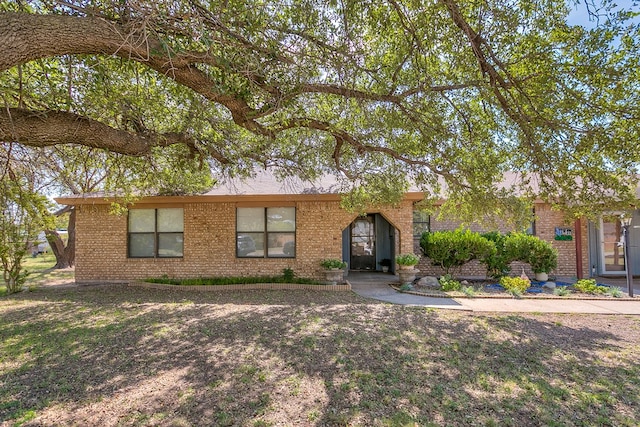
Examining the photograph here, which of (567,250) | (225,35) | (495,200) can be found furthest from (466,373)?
(567,250)

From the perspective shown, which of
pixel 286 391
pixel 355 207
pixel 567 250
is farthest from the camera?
pixel 567 250

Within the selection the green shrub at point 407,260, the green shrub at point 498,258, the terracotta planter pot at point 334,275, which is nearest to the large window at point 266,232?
the terracotta planter pot at point 334,275

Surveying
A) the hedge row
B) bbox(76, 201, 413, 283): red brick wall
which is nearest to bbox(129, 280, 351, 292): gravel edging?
bbox(76, 201, 413, 283): red brick wall

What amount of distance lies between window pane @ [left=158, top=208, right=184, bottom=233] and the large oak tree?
4.42m

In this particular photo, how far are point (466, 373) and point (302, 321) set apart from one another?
9.51 ft

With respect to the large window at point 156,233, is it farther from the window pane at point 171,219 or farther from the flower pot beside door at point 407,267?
the flower pot beside door at point 407,267

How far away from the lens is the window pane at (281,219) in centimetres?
1047

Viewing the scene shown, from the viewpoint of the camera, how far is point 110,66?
5.09m

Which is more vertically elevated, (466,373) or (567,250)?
(567,250)

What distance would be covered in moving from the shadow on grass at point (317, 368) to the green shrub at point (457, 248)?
3.48m

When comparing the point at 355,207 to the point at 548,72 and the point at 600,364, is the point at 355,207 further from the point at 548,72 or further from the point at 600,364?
the point at 600,364

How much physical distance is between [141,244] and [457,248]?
32.1 ft

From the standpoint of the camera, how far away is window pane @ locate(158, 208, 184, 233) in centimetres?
1071

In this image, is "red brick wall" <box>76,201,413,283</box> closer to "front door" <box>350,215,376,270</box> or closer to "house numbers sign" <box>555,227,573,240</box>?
"front door" <box>350,215,376,270</box>
